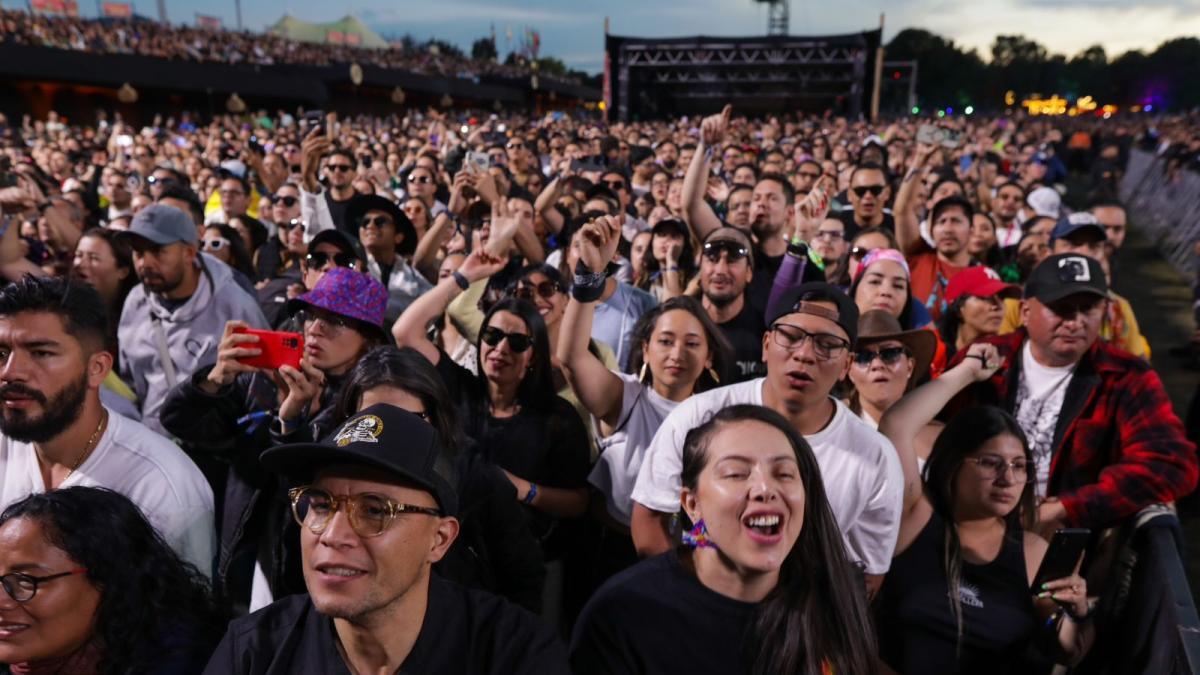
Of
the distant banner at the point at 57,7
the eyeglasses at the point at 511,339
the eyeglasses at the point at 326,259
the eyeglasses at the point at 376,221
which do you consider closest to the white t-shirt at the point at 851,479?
the eyeglasses at the point at 511,339

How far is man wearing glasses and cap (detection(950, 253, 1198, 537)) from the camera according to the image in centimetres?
307

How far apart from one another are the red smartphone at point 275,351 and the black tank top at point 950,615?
83.7 inches

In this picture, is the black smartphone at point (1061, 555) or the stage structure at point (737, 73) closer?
the black smartphone at point (1061, 555)

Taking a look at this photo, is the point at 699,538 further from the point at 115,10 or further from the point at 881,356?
the point at 115,10

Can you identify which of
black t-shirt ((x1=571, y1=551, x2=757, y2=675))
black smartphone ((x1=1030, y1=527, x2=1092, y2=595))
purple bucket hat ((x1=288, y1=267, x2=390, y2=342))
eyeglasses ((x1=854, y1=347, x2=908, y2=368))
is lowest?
black smartphone ((x1=1030, y1=527, x2=1092, y2=595))

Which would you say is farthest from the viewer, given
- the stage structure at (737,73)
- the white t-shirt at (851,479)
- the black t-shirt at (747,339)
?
the stage structure at (737,73)

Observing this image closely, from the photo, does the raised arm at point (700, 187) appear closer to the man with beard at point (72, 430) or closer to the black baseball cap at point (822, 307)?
the black baseball cap at point (822, 307)

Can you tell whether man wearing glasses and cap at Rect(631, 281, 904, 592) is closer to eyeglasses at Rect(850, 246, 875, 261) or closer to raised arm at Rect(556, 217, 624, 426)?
raised arm at Rect(556, 217, 624, 426)

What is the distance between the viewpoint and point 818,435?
103 inches

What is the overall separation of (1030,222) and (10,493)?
6658 mm

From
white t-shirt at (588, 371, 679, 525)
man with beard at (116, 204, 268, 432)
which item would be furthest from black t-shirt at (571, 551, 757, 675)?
man with beard at (116, 204, 268, 432)

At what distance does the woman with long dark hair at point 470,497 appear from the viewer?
2.43 m

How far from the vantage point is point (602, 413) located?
3268mm

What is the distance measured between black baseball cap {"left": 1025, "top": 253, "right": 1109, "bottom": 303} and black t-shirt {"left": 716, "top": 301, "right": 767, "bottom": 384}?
125cm
